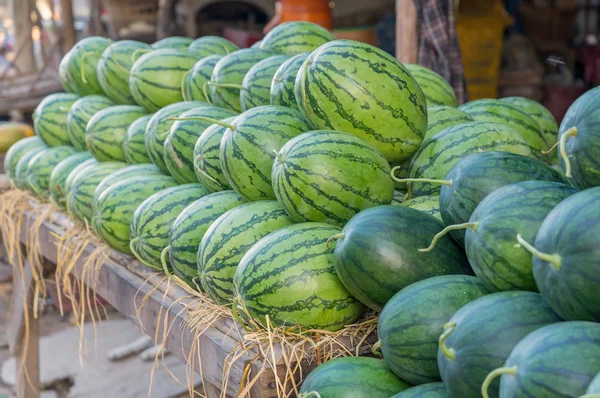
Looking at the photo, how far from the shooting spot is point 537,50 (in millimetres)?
8695

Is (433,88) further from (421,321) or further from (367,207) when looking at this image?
(421,321)

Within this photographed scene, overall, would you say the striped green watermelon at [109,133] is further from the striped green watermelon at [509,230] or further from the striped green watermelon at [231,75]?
the striped green watermelon at [509,230]

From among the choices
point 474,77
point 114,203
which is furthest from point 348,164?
point 474,77

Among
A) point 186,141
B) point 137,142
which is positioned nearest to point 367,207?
point 186,141

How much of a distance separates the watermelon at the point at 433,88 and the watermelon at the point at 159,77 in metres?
1.13

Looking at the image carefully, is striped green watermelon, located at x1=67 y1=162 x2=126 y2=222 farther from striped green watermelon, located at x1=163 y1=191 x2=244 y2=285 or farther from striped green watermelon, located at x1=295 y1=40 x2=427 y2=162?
striped green watermelon, located at x1=295 y1=40 x2=427 y2=162

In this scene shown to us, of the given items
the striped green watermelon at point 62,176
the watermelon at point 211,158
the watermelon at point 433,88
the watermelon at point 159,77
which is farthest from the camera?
the striped green watermelon at point 62,176

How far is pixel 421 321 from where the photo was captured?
56.0 inches

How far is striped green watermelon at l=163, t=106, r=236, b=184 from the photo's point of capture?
256 centimetres

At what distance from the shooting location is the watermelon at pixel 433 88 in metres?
2.61

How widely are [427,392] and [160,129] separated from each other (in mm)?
1758

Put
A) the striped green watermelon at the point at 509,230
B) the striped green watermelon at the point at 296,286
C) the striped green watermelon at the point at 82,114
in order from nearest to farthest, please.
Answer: the striped green watermelon at the point at 509,230, the striped green watermelon at the point at 296,286, the striped green watermelon at the point at 82,114

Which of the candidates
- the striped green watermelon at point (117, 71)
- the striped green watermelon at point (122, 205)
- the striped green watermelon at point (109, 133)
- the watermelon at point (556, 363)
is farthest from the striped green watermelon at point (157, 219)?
the watermelon at point (556, 363)

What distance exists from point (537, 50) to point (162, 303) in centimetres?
773
